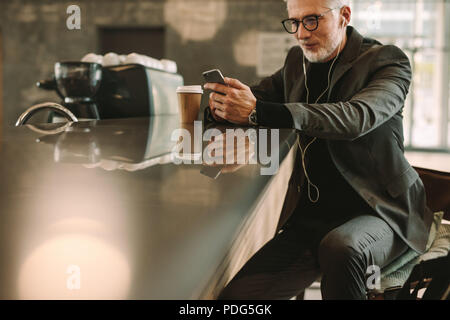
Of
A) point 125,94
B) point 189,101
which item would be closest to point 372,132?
point 189,101

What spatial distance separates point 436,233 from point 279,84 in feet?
2.69

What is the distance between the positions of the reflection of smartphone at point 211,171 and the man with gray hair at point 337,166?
11.1 inches

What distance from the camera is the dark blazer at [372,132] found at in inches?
44.3

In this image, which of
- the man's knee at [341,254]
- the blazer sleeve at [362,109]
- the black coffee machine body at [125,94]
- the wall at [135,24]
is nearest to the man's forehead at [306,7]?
the blazer sleeve at [362,109]

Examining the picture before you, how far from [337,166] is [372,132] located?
0.14 m

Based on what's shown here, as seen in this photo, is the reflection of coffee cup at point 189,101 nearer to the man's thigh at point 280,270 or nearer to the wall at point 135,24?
the man's thigh at point 280,270

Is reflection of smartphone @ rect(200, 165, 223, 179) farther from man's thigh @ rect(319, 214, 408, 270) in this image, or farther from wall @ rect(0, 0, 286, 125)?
wall @ rect(0, 0, 286, 125)

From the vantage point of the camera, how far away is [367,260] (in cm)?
103

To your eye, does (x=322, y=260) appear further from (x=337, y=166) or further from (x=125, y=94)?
(x=125, y=94)

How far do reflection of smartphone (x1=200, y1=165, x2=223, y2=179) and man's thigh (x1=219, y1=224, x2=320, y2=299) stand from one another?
0.95ft

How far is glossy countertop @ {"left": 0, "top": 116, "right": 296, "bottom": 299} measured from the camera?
314 mm

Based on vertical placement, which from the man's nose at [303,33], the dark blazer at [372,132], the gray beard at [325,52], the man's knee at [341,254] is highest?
the man's nose at [303,33]
